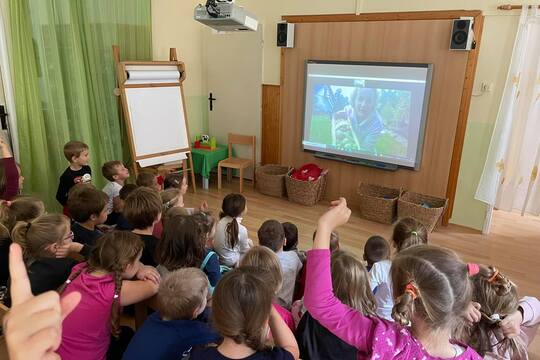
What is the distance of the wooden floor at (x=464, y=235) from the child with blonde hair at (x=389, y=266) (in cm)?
130

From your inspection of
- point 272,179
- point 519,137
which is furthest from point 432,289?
point 272,179

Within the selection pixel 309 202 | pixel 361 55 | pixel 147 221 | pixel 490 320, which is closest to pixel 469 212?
pixel 309 202

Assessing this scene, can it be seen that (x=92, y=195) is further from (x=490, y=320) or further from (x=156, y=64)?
(x=156, y=64)

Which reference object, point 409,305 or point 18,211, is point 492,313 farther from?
point 18,211

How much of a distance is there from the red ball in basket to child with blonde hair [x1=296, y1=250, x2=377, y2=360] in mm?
3212

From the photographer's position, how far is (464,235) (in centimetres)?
397

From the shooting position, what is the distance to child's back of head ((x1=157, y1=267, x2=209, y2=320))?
138 cm

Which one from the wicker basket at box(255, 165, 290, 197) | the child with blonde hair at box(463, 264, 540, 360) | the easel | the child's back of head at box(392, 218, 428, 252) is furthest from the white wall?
the child with blonde hair at box(463, 264, 540, 360)

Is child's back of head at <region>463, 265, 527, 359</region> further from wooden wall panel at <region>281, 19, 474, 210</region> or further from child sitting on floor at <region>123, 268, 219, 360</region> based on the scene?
wooden wall panel at <region>281, 19, 474, 210</region>

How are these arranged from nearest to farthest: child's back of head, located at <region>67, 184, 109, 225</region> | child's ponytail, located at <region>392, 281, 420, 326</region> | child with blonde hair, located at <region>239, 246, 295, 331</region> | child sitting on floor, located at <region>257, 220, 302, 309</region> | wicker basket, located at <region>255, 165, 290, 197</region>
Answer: child's ponytail, located at <region>392, 281, 420, 326</region>, child with blonde hair, located at <region>239, 246, 295, 331</region>, child sitting on floor, located at <region>257, 220, 302, 309</region>, child's back of head, located at <region>67, 184, 109, 225</region>, wicker basket, located at <region>255, 165, 290, 197</region>

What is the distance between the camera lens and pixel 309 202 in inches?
184

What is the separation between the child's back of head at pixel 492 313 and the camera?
1512mm

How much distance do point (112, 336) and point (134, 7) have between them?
3.69m

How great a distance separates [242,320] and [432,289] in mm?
511
